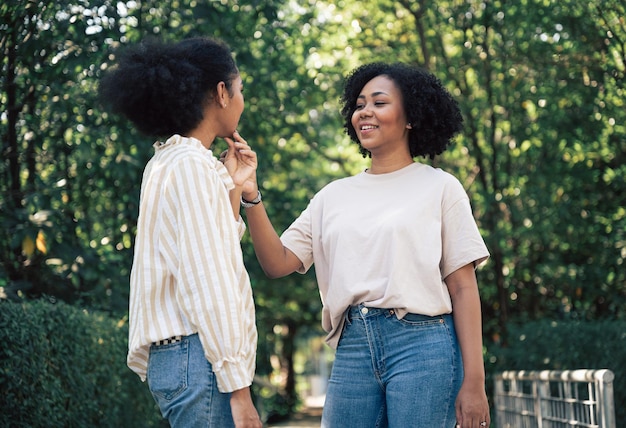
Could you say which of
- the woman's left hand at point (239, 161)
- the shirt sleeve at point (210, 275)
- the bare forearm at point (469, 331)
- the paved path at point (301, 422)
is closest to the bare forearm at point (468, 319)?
the bare forearm at point (469, 331)

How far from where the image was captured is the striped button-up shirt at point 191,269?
2492mm

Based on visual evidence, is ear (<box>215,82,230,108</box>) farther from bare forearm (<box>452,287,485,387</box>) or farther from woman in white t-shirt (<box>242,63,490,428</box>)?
bare forearm (<box>452,287,485,387</box>)

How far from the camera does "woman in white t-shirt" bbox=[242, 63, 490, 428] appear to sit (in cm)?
315

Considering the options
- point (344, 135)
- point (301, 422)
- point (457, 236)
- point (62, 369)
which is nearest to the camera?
point (457, 236)

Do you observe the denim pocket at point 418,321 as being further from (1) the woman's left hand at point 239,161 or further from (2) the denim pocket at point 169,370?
(2) the denim pocket at point 169,370

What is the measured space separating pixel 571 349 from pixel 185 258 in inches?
218

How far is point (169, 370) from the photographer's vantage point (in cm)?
254

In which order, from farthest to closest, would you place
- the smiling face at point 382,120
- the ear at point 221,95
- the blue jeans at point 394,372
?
the smiling face at point 382,120 < the blue jeans at point 394,372 < the ear at point 221,95

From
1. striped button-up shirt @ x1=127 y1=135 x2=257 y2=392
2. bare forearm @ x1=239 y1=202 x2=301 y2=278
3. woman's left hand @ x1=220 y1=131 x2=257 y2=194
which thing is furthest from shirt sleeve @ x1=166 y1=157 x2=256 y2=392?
bare forearm @ x1=239 y1=202 x2=301 y2=278

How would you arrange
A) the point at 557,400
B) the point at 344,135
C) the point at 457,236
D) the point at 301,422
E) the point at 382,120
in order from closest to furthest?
the point at 457,236
the point at 382,120
the point at 557,400
the point at 344,135
the point at 301,422

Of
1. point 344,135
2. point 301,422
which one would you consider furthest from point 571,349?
point 301,422

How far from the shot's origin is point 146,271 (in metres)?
2.61

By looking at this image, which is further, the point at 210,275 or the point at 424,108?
the point at 424,108

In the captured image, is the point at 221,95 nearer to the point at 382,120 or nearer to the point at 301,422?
the point at 382,120
